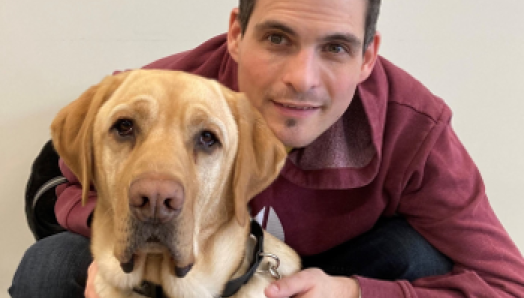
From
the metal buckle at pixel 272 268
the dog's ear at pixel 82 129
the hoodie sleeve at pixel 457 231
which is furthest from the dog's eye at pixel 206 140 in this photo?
the hoodie sleeve at pixel 457 231

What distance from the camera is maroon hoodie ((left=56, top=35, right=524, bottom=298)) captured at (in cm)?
155

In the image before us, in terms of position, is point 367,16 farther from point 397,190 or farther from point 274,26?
point 397,190

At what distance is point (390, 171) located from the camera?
1596 millimetres

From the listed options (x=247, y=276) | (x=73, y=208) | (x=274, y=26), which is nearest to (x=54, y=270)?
(x=73, y=208)

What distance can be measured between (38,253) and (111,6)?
1402 millimetres

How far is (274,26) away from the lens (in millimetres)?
1366

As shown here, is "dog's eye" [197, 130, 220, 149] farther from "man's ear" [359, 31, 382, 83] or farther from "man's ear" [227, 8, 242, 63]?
"man's ear" [359, 31, 382, 83]

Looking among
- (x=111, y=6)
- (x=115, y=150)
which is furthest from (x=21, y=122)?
(x=115, y=150)

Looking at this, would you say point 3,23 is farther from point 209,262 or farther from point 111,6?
point 209,262

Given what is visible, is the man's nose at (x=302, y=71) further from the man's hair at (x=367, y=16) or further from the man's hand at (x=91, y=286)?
the man's hand at (x=91, y=286)

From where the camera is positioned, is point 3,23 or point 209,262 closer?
point 209,262

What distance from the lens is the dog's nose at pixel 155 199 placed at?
3.10 feet

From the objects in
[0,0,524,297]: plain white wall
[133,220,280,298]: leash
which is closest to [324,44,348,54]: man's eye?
[133,220,280,298]: leash

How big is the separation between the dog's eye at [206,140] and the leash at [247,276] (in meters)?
0.39
